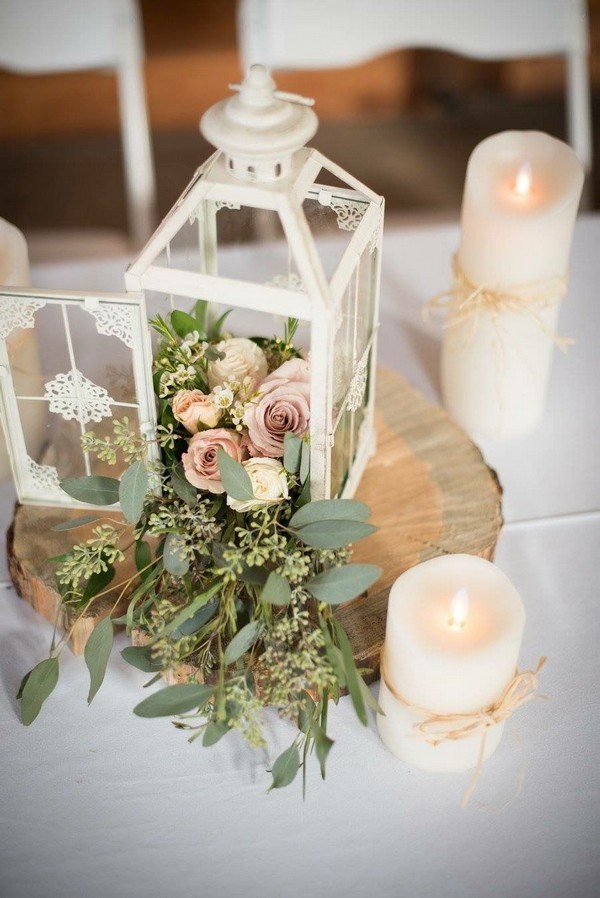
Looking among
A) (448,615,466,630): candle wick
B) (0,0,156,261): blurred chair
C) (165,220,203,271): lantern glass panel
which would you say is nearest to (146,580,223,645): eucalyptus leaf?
(448,615,466,630): candle wick

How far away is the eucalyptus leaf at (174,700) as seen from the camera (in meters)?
0.85

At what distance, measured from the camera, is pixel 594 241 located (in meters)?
1.55

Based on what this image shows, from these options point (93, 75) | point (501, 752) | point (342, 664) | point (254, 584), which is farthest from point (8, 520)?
point (93, 75)

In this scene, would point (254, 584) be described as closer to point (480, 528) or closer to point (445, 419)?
point (480, 528)

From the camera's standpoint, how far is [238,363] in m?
0.99

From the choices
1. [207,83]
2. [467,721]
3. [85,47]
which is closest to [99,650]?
[467,721]

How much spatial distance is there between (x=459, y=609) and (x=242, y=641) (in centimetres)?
19

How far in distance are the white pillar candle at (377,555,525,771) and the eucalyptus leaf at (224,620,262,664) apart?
0.39 ft

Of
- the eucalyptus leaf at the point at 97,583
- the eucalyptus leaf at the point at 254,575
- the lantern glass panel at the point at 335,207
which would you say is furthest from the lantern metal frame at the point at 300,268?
the eucalyptus leaf at the point at 97,583

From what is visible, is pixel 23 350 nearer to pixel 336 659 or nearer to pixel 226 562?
pixel 226 562

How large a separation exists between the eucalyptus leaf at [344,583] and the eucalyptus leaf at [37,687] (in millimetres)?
264

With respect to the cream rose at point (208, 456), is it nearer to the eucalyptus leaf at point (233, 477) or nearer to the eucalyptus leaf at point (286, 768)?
the eucalyptus leaf at point (233, 477)

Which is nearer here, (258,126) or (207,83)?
(258,126)

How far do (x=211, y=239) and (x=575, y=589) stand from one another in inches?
21.7
